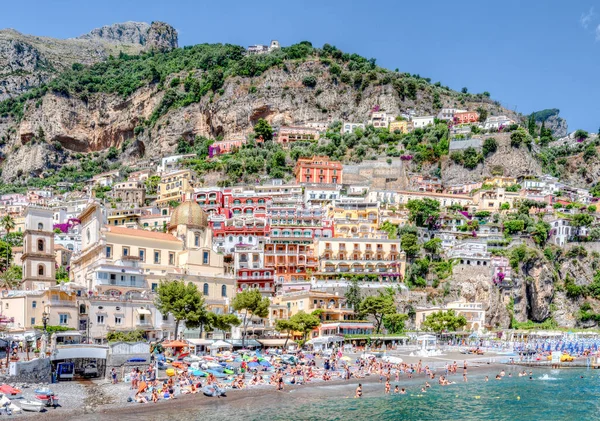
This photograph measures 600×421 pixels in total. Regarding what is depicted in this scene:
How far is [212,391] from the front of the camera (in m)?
42.5

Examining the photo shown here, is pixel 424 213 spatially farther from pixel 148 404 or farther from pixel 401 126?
pixel 148 404

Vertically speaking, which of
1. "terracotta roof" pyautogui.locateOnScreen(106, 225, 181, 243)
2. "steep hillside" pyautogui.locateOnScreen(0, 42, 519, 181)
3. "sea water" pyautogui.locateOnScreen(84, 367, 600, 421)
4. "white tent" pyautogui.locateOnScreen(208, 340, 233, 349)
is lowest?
"sea water" pyautogui.locateOnScreen(84, 367, 600, 421)

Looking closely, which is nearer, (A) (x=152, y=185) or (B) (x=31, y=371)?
(B) (x=31, y=371)

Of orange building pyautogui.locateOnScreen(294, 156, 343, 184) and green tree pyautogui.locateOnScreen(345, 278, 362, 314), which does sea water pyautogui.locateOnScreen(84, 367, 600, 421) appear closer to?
green tree pyautogui.locateOnScreen(345, 278, 362, 314)

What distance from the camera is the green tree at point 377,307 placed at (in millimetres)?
74062

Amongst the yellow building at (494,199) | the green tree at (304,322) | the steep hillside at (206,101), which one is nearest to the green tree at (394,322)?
the green tree at (304,322)

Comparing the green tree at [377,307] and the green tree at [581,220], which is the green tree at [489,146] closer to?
the green tree at [581,220]

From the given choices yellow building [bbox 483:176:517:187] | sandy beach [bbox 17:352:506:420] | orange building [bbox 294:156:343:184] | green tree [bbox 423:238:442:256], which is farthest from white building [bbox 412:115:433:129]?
sandy beach [bbox 17:352:506:420]

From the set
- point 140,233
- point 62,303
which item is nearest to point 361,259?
point 140,233

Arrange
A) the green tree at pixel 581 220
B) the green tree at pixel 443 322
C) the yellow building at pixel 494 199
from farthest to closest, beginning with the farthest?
1. the yellow building at pixel 494 199
2. the green tree at pixel 581 220
3. the green tree at pixel 443 322

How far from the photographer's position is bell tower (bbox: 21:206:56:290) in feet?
198

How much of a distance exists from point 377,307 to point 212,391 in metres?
34.3

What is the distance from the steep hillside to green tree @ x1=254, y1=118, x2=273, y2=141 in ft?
21.1

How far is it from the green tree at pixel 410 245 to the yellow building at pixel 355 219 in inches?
208
